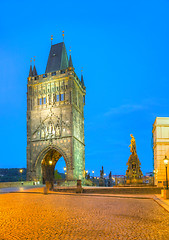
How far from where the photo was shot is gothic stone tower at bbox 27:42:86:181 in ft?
148

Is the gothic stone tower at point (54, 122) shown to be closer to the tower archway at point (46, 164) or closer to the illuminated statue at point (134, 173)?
the tower archway at point (46, 164)

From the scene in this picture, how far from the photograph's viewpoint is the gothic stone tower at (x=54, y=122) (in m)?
45.2

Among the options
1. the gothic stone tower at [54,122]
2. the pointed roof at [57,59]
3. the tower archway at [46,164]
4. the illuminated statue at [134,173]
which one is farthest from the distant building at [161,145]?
the pointed roof at [57,59]

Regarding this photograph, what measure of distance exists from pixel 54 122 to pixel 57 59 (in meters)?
14.5

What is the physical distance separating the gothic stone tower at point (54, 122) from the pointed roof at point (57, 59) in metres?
0.23

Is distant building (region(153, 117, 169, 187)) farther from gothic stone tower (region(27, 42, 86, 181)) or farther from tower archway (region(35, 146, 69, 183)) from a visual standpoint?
tower archway (region(35, 146, 69, 183))

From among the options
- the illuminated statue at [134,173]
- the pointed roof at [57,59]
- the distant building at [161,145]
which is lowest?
the illuminated statue at [134,173]

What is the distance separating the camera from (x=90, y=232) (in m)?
7.15

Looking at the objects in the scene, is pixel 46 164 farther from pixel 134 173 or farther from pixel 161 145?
pixel 161 145

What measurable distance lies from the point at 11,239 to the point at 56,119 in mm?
40499

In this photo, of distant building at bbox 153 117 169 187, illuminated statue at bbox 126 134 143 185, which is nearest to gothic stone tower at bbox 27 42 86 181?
illuminated statue at bbox 126 134 143 185

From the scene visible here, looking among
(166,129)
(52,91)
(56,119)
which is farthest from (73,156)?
(166,129)

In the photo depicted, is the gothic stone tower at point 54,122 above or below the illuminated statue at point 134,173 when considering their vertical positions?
above

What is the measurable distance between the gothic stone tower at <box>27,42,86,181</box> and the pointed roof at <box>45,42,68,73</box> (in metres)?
0.23
